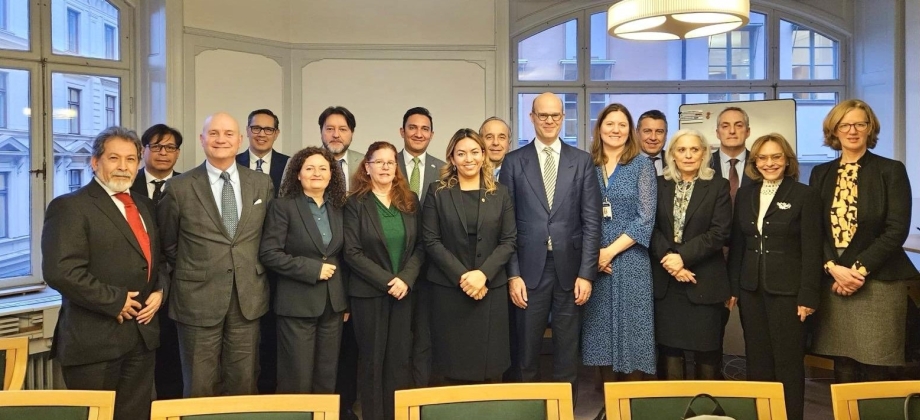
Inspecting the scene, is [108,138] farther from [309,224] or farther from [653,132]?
[653,132]

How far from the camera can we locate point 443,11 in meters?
5.70

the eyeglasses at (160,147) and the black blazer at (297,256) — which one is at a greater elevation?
the eyeglasses at (160,147)

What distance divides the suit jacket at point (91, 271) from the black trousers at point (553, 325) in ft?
5.31

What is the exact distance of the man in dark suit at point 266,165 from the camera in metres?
3.58

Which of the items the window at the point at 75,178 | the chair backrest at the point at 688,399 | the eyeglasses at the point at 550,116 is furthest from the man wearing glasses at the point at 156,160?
the chair backrest at the point at 688,399

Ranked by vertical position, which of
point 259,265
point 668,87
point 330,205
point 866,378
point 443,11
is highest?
point 443,11

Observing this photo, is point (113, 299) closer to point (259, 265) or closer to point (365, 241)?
point (259, 265)

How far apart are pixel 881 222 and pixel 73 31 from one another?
184 inches

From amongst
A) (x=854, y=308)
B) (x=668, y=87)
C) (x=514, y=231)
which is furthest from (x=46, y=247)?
(x=668, y=87)

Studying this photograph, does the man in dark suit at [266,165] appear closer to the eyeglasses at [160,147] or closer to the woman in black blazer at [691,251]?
the eyeglasses at [160,147]

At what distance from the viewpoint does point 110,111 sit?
4602 mm

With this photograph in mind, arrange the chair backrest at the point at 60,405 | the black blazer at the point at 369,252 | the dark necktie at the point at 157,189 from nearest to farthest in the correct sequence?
the chair backrest at the point at 60,405
the black blazer at the point at 369,252
the dark necktie at the point at 157,189

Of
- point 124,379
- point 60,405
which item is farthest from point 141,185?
point 60,405

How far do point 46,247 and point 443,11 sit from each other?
3.97 meters
